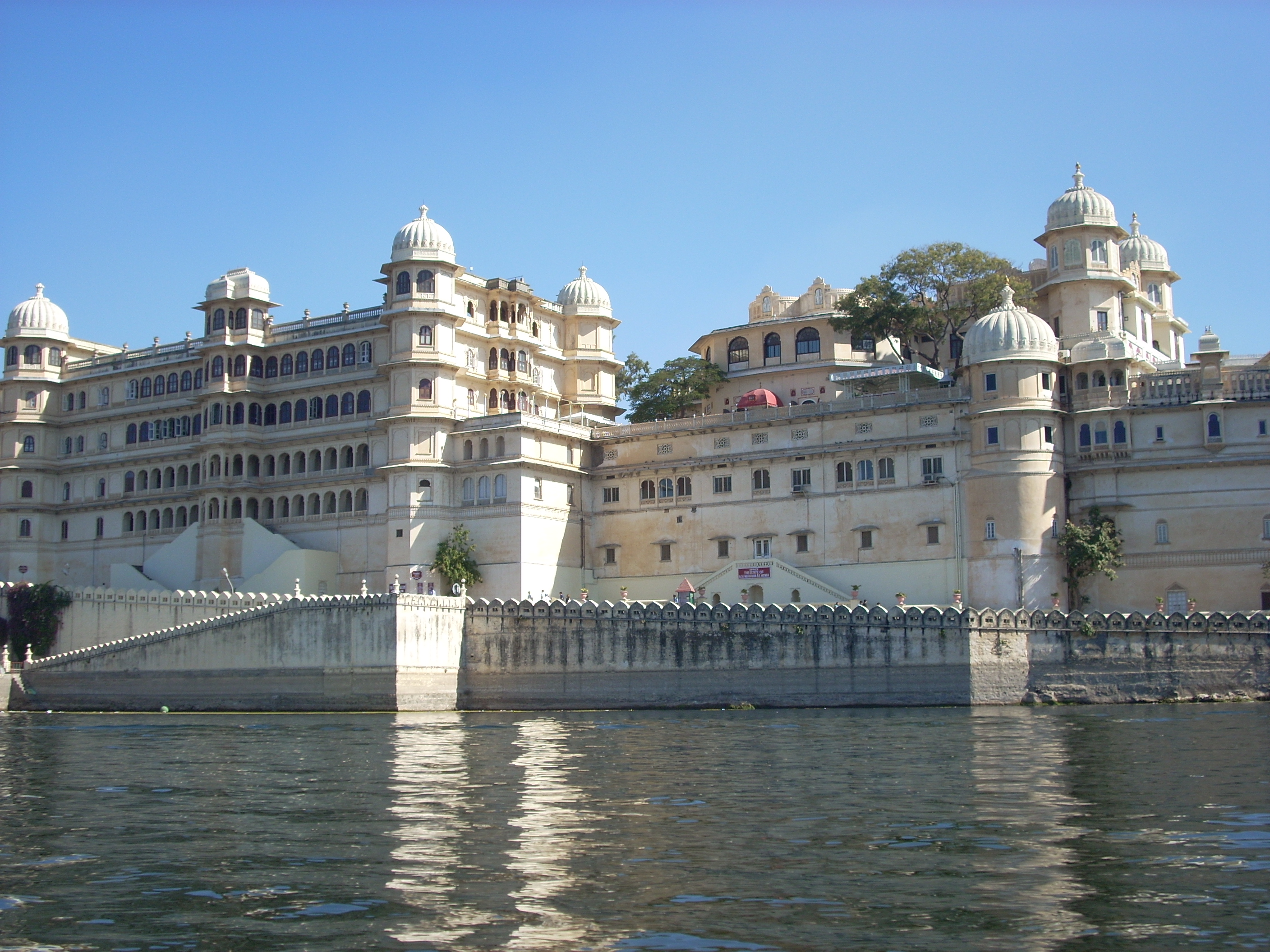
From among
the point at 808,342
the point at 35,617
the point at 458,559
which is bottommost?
the point at 35,617

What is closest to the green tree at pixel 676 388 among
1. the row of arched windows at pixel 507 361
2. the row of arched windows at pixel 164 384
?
the row of arched windows at pixel 507 361

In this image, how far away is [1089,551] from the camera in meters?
59.2

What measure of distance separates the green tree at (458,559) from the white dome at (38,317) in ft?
105

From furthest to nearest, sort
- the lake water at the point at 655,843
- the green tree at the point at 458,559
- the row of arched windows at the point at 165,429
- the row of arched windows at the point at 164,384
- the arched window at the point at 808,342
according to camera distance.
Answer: the arched window at the point at 808,342 → the row of arched windows at the point at 164,384 → the row of arched windows at the point at 165,429 → the green tree at the point at 458,559 → the lake water at the point at 655,843

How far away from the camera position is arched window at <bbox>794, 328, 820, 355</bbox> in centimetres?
8162

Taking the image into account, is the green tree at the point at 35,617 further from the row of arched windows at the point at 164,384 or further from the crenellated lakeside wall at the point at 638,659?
the row of arched windows at the point at 164,384

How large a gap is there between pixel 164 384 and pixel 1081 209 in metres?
50.9

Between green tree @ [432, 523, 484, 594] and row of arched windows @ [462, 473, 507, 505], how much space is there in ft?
4.93

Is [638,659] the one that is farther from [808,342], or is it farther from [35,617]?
[35,617]

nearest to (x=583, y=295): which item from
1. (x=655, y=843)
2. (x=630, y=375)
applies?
(x=630, y=375)

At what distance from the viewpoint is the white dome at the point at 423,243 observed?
230 ft

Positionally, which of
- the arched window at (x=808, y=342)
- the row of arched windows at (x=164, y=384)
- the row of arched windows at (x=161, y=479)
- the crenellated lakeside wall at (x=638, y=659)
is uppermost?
the arched window at (x=808, y=342)

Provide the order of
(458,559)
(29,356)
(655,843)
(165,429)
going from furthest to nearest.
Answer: (29,356) < (165,429) < (458,559) < (655,843)

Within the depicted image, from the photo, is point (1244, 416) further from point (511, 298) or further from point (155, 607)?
point (155, 607)
